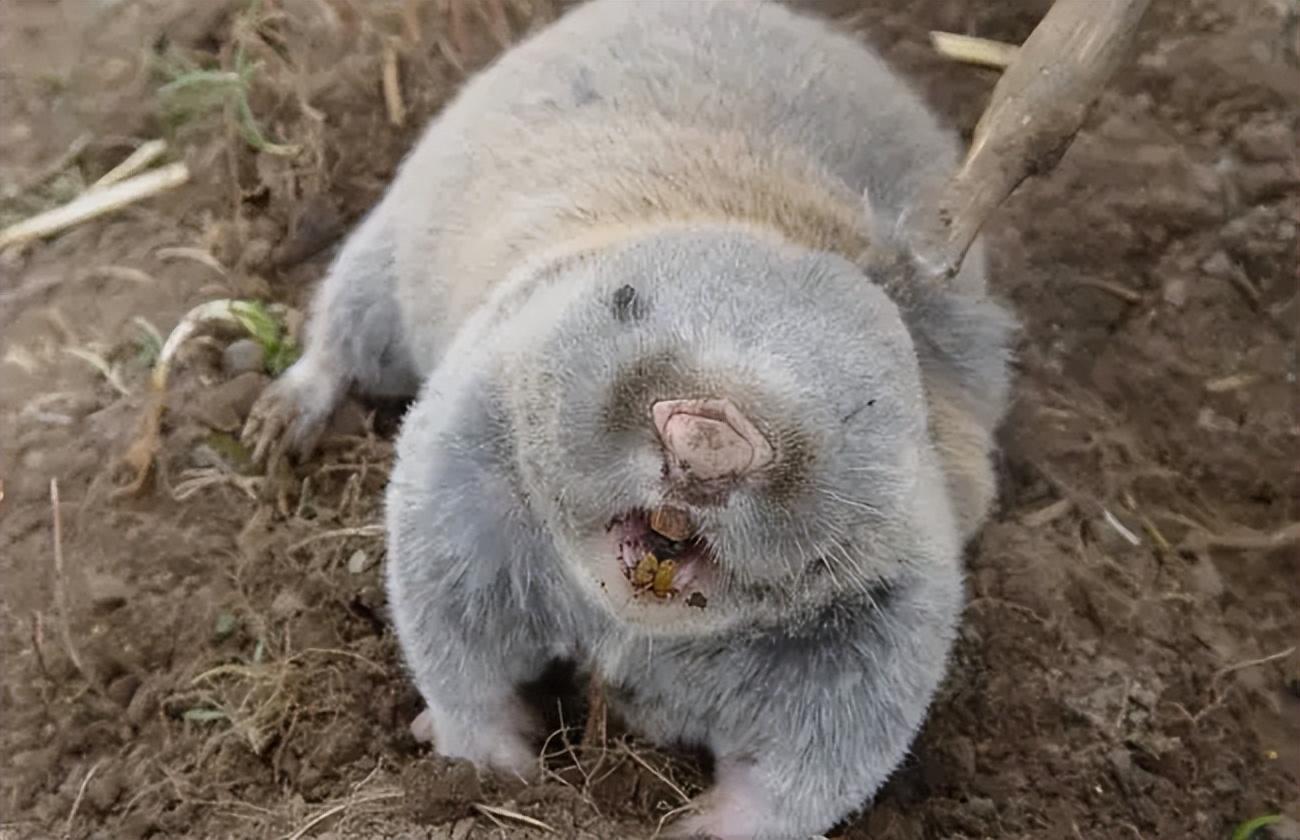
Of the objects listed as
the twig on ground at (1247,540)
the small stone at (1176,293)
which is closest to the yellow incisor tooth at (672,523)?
the twig on ground at (1247,540)

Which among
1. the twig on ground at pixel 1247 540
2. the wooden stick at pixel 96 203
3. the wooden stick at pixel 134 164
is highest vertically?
the wooden stick at pixel 134 164

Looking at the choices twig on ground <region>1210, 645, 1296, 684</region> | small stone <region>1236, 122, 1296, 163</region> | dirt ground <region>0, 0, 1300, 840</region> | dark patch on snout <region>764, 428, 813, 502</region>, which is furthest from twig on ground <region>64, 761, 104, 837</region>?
small stone <region>1236, 122, 1296, 163</region>

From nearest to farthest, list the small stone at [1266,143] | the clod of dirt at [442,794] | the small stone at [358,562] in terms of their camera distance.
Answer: the clod of dirt at [442,794] → the small stone at [358,562] → the small stone at [1266,143]

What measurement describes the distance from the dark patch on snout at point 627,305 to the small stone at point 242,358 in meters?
1.37

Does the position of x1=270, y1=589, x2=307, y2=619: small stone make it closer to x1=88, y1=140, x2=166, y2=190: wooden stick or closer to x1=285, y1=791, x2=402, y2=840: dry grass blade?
x1=285, y1=791, x2=402, y2=840: dry grass blade

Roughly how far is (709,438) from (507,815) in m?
0.76

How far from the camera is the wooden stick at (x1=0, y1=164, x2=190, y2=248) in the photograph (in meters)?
3.08

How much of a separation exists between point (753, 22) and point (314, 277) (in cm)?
111

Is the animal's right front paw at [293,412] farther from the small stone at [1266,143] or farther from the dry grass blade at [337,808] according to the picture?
the small stone at [1266,143]

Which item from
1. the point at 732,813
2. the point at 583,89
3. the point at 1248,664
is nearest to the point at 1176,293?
the point at 1248,664

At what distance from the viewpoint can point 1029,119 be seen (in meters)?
2.07

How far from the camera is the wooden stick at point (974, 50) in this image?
3.39m

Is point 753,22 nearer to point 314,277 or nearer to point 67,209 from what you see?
point 314,277

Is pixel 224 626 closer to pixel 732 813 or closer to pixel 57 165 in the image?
pixel 732 813
